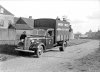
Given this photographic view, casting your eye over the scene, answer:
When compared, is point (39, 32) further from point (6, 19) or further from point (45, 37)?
point (6, 19)

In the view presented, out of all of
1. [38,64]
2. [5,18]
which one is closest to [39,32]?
[38,64]

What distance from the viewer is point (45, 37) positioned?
13258mm

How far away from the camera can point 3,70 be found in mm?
7469

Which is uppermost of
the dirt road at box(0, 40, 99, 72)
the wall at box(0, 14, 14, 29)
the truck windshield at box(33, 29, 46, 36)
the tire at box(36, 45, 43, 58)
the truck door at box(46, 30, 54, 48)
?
the wall at box(0, 14, 14, 29)

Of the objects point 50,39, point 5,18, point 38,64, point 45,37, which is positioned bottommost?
point 38,64

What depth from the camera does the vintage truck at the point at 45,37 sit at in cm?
1187

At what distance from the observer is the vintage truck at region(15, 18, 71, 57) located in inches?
467

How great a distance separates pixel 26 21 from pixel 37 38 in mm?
43700

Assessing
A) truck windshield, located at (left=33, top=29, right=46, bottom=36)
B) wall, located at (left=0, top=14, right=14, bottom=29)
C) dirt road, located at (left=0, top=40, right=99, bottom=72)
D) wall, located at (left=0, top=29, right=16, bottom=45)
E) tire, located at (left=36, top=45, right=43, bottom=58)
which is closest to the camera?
dirt road, located at (left=0, top=40, right=99, bottom=72)

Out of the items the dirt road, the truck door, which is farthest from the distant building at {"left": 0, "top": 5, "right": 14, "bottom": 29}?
the dirt road

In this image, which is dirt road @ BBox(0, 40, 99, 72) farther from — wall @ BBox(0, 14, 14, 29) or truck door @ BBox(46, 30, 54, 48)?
wall @ BBox(0, 14, 14, 29)

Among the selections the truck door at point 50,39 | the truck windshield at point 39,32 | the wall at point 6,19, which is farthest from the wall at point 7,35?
the wall at point 6,19

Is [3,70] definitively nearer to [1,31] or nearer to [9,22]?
[1,31]

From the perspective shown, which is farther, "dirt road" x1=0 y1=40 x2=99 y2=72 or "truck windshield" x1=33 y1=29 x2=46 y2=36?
"truck windshield" x1=33 y1=29 x2=46 y2=36
